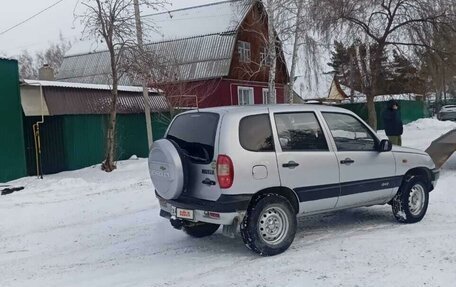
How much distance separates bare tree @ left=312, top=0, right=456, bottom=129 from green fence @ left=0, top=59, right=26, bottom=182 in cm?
1184

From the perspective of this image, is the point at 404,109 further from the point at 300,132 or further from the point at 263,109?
the point at 263,109

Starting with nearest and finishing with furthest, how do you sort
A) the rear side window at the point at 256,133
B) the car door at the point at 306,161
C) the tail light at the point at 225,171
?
the tail light at the point at 225,171 → the rear side window at the point at 256,133 → the car door at the point at 306,161

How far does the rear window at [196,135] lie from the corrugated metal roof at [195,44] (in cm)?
1973

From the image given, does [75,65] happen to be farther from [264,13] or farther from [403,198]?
[403,198]

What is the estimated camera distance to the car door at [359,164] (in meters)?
6.64

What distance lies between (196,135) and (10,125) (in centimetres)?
895

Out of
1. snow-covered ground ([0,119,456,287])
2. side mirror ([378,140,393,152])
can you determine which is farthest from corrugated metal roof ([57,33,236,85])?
side mirror ([378,140,393,152])

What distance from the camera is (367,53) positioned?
22406 mm

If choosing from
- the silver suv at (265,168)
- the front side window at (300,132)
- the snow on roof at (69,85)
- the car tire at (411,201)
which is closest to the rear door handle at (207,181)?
the silver suv at (265,168)

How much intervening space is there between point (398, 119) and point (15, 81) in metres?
10.3

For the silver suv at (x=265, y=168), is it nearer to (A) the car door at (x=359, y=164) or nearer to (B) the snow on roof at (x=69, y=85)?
(A) the car door at (x=359, y=164)

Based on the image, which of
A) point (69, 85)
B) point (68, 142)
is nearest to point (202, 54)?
point (69, 85)

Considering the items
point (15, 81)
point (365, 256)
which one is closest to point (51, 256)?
point (365, 256)

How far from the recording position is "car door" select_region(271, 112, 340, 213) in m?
6.11
